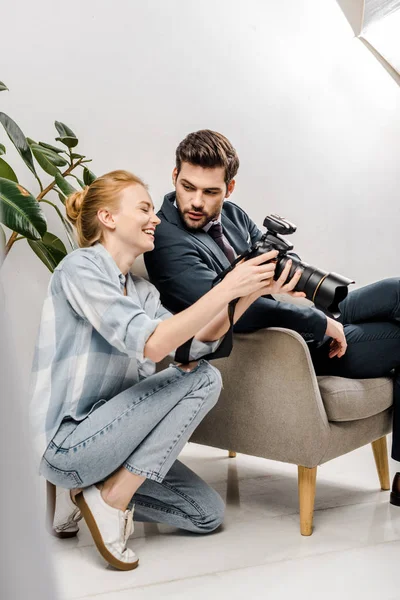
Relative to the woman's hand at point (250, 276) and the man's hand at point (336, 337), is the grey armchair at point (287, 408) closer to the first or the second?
the man's hand at point (336, 337)

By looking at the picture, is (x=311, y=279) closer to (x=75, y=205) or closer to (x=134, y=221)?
(x=134, y=221)

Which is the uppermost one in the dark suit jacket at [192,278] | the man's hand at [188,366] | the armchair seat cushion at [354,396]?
the dark suit jacket at [192,278]

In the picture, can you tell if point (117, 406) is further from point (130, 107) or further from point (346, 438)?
point (130, 107)

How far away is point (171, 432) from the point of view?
60.4 inches

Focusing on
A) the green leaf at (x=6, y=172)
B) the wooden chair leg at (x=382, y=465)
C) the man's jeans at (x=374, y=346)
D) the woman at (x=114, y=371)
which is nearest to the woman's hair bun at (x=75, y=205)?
the woman at (x=114, y=371)

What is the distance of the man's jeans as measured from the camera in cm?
194

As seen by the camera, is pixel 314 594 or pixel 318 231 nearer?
pixel 314 594

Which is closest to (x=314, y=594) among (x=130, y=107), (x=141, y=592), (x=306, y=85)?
(x=141, y=592)

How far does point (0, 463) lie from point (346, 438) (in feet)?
5.76

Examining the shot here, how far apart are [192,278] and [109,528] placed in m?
0.63

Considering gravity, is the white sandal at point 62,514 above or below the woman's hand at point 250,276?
below

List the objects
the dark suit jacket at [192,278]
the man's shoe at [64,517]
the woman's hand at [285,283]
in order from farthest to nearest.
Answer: the dark suit jacket at [192,278] < the man's shoe at [64,517] < the woman's hand at [285,283]

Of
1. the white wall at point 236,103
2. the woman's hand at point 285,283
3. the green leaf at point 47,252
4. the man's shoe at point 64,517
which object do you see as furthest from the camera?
the white wall at point 236,103

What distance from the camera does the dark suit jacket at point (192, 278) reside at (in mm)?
1767
